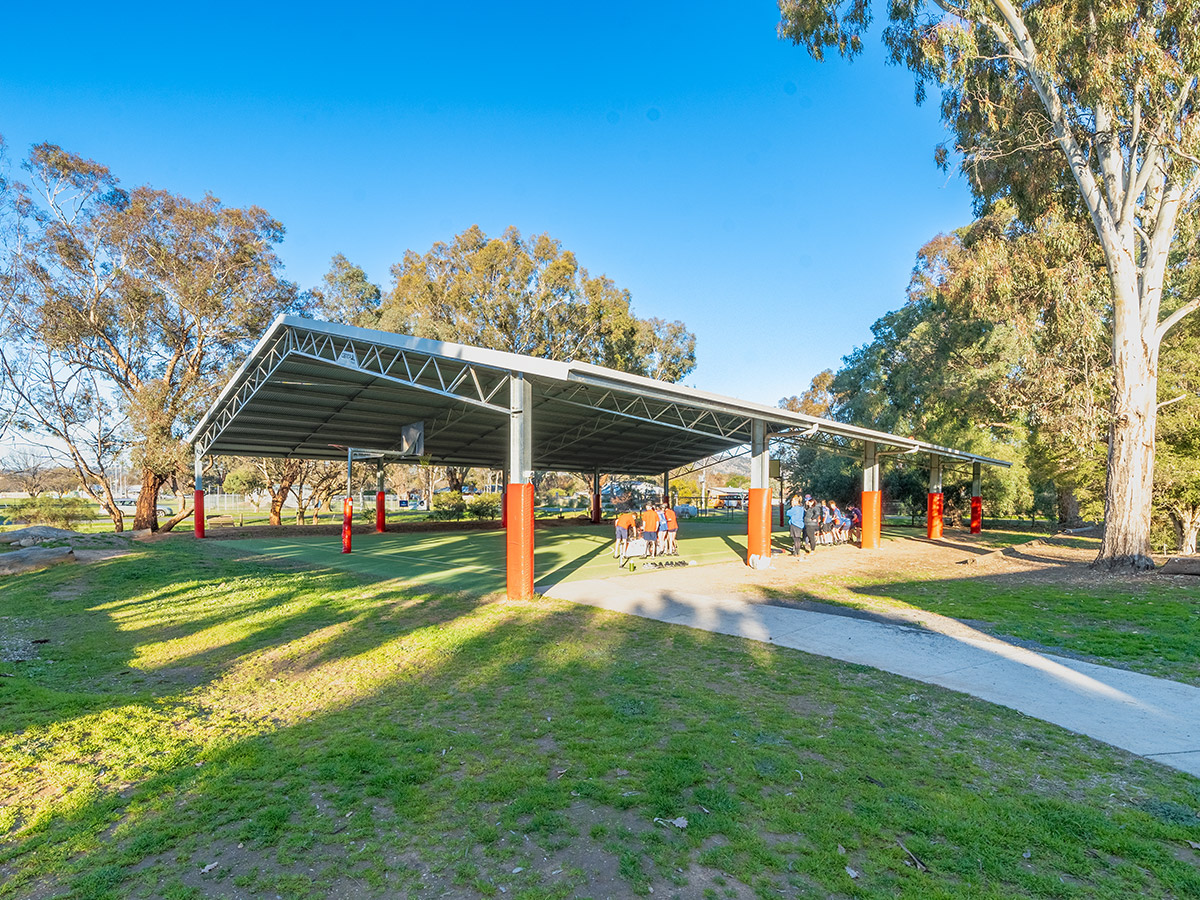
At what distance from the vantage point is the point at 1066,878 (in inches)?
114

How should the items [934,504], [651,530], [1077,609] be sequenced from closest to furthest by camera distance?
[1077,609], [651,530], [934,504]

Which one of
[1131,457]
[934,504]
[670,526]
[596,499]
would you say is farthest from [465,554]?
[934,504]

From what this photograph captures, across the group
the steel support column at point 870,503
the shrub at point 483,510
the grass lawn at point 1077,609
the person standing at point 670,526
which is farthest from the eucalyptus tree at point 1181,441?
the shrub at point 483,510

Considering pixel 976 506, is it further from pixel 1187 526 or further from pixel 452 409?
pixel 452 409

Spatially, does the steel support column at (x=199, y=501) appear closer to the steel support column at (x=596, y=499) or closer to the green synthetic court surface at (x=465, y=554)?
the green synthetic court surface at (x=465, y=554)

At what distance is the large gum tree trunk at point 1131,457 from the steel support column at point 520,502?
11919mm

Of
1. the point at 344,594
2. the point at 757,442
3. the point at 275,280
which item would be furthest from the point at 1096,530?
the point at 275,280

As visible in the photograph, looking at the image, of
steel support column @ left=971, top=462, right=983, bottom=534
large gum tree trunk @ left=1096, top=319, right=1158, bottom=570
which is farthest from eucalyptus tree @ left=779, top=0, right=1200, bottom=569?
steel support column @ left=971, top=462, right=983, bottom=534

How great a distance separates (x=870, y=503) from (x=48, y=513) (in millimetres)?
32668

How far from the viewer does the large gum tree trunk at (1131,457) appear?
41.7 feet

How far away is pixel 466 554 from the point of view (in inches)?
715

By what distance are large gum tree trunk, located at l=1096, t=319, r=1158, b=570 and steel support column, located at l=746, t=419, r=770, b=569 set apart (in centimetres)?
681

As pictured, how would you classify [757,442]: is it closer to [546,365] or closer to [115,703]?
[546,365]

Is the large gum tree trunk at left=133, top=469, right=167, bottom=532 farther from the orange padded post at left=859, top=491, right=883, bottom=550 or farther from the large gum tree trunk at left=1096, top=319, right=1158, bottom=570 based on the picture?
the large gum tree trunk at left=1096, top=319, right=1158, bottom=570
